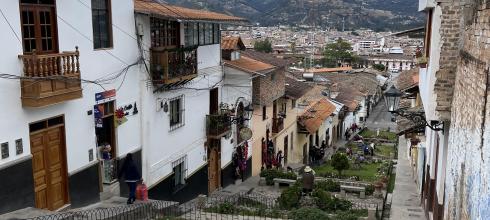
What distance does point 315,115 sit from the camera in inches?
1642

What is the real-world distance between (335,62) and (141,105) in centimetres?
10810

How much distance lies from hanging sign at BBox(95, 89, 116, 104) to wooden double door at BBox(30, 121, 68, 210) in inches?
59.1

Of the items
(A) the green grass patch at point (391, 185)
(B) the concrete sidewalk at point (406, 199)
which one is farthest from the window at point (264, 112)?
(B) the concrete sidewalk at point (406, 199)

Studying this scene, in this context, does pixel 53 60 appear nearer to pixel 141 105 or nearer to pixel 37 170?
pixel 37 170

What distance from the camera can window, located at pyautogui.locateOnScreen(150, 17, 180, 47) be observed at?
17453 millimetres

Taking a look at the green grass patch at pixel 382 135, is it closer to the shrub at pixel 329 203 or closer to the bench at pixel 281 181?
the bench at pixel 281 181

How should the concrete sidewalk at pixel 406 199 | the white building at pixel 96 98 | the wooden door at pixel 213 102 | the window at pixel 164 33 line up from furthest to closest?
the wooden door at pixel 213 102
the window at pixel 164 33
the concrete sidewalk at pixel 406 199
the white building at pixel 96 98

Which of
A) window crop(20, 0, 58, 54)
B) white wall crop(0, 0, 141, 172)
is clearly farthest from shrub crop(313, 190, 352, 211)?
window crop(20, 0, 58, 54)

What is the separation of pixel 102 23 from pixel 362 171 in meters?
21.4

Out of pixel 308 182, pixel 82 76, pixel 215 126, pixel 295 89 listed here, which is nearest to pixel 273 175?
pixel 215 126

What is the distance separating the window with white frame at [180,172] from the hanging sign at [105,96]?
206 inches

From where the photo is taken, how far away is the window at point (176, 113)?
63.3 ft

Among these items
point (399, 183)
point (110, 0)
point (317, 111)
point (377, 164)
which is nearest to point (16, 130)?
point (110, 0)

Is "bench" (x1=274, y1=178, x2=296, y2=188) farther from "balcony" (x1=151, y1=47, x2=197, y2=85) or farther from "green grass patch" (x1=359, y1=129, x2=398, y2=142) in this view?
"green grass patch" (x1=359, y1=129, x2=398, y2=142)
